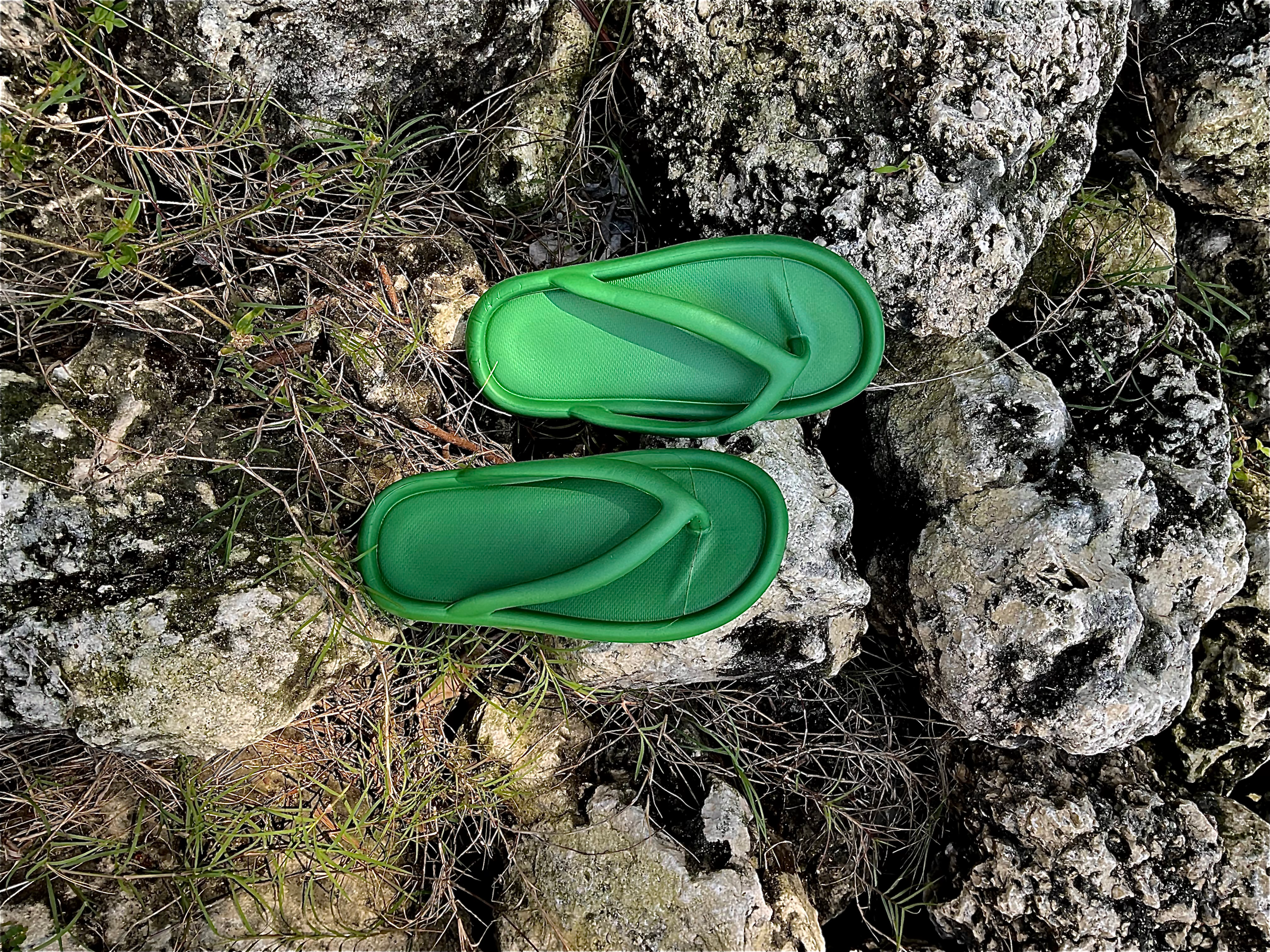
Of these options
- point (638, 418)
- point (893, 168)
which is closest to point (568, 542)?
point (638, 418)

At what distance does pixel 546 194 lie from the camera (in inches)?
68.9

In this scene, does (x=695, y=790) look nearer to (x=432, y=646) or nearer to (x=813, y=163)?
(x=432, y=646)

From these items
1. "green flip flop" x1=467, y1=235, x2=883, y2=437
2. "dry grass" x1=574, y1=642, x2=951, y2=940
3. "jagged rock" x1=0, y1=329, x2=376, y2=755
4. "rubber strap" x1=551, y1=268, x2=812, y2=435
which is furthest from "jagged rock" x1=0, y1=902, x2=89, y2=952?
"rubber strap" x1=551, y1=268, x2=812, y2=435

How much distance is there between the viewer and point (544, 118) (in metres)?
1.71

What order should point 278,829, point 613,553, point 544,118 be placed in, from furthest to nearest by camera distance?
point 544,118 < point 278,829 < point 613,553

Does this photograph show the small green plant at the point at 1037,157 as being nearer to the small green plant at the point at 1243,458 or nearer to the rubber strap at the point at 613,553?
the small green plant at the point at 1243,458

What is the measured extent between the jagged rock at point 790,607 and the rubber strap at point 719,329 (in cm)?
11

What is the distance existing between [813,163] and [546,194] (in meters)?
0.58

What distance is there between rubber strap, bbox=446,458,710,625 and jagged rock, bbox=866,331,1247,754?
489 millimetres

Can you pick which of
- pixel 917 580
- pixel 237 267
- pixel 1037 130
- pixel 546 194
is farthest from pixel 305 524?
pixel 1037 130

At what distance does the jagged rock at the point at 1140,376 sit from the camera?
161 cm

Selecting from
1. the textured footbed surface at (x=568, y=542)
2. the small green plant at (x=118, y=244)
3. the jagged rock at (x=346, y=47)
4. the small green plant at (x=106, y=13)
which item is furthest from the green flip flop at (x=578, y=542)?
the small green plant at (x=106, y=13)

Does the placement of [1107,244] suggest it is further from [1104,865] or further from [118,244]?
[118,244]

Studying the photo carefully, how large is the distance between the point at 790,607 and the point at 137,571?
3.96ft
